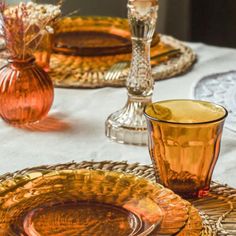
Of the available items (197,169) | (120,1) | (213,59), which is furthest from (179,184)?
(120,1)

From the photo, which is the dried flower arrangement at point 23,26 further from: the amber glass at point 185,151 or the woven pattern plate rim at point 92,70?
the amber glass at point 185,151

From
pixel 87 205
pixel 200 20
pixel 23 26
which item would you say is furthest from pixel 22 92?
pixel 200 20

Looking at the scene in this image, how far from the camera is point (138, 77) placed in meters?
1.03

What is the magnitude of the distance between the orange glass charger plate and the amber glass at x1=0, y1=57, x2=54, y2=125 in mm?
174

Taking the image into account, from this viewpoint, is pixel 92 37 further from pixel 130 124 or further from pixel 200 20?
pixel 200 20

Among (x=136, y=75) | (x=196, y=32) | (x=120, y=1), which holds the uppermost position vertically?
(x=136, y=75)

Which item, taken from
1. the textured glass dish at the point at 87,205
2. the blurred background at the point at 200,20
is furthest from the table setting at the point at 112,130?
the blurred background at the point at 200,20

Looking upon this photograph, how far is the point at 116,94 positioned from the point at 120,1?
147 cm

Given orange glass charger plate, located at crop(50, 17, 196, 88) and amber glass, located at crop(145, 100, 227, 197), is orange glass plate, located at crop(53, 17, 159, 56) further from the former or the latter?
amber glass, located at crop(145, 100, 227, 197)

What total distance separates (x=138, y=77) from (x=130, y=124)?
71 mm

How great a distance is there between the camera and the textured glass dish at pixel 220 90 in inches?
46.5

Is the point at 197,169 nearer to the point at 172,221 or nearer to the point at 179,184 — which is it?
the point at 179,184

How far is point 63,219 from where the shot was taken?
2.32 feet

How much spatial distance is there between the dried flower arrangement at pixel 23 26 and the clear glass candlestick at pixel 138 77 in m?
0.15
